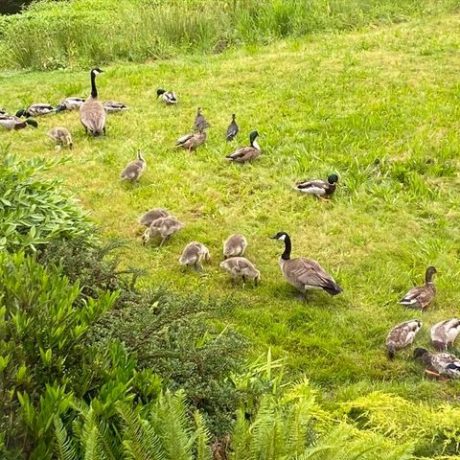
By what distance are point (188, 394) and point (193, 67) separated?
11.7m

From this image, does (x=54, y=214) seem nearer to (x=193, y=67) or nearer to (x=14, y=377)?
(x=14, y=377)

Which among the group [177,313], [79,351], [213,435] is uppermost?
[79,351]

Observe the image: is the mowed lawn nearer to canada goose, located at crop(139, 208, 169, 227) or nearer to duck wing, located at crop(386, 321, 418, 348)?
duck wing, located at crop(386, 321, 418, 348)

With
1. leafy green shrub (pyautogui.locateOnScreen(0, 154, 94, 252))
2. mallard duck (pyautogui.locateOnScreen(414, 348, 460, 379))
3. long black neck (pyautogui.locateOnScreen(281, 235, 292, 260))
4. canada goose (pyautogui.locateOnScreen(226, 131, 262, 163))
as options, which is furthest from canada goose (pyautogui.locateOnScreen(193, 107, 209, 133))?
mallard duck (pyautogui.locateOnScreen(414, 348, 460, 379))

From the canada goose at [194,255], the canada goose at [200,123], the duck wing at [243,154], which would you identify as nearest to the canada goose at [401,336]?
the canada goose at [194,255]

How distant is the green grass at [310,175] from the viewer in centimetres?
682

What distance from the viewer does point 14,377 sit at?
2.83 meters

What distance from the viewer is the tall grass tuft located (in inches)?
627

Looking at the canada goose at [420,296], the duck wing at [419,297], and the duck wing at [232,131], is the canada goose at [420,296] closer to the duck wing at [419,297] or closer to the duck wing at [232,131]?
the duck wing at [419,297]

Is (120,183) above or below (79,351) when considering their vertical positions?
below

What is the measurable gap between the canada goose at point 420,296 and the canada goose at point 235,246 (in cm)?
181

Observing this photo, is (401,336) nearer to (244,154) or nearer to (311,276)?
(311,276)

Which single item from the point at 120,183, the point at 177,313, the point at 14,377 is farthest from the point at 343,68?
the point at 14,377

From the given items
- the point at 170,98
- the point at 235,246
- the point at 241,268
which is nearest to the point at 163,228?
the point at 235,246
